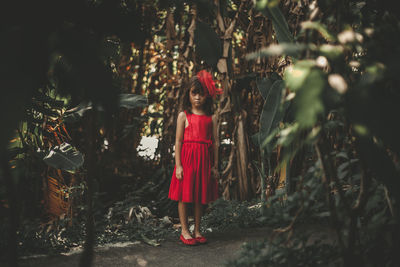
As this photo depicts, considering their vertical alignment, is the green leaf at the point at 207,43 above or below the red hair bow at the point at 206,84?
above

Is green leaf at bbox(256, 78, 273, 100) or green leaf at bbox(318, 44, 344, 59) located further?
green leaf at bbox(256, 78, 273, 100)

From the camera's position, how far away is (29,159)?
9.23 feet

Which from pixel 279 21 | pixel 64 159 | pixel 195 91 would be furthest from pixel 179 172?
pixel 279 21

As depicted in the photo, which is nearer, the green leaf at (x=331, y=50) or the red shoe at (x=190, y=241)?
the green leaf at (x=331, y=50)

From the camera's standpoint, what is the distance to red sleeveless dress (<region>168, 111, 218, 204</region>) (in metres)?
2.64

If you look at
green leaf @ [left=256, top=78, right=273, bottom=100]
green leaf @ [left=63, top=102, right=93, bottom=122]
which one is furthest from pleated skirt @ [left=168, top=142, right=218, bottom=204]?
green leaf @ [left=63, top=102, right=93, bottom=122]

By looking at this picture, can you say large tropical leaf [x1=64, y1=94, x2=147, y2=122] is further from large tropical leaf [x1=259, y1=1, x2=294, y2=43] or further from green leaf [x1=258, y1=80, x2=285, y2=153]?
large tropical leaf [x1=259, y1=1, x2=294, y2=43]

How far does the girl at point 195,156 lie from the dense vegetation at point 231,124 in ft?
0.89

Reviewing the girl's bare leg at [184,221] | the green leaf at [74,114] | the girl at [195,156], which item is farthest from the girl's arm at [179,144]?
the green leaf at [74,114]

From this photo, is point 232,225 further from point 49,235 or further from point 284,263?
point 284,263

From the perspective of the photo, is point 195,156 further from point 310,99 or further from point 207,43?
point 310,99

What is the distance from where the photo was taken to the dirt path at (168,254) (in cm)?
219

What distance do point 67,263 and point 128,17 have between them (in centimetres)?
176

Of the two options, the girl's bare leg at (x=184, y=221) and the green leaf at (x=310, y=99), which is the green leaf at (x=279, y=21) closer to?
the green leaf at (x=310, y=99)
